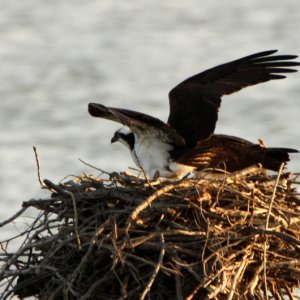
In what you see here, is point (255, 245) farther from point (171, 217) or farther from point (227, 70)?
point (227, 70)

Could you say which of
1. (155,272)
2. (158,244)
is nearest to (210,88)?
(158,244)

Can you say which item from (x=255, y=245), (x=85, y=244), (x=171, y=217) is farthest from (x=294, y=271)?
(x=85, y=244)

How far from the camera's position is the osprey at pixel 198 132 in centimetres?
817

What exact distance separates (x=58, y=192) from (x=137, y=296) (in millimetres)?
902

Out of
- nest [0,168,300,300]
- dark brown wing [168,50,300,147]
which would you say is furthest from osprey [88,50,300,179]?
nest [0,168,300,300]

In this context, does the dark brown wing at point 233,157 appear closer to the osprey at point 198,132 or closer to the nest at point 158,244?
the osprey at point 198,132

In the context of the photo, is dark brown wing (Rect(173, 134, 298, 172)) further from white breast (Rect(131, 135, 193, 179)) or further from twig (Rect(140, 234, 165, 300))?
twig (Rect(140, 234, 165, 300))

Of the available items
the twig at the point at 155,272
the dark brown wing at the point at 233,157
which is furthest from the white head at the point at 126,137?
the twig at the point at 155,272

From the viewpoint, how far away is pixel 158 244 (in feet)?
22.9

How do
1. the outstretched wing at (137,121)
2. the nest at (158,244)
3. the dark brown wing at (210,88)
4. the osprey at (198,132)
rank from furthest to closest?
the dark brown wing at (210,88)
the osprey at (198,132)
the outstretched wing at (137,121)
the nest at (158,244)

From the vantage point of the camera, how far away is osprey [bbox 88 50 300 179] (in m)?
8.17

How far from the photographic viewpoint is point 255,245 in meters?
7.15

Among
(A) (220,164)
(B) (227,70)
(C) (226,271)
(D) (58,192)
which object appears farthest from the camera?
(B) (227,70)

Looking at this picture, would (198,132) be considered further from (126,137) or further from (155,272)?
(155,272)
